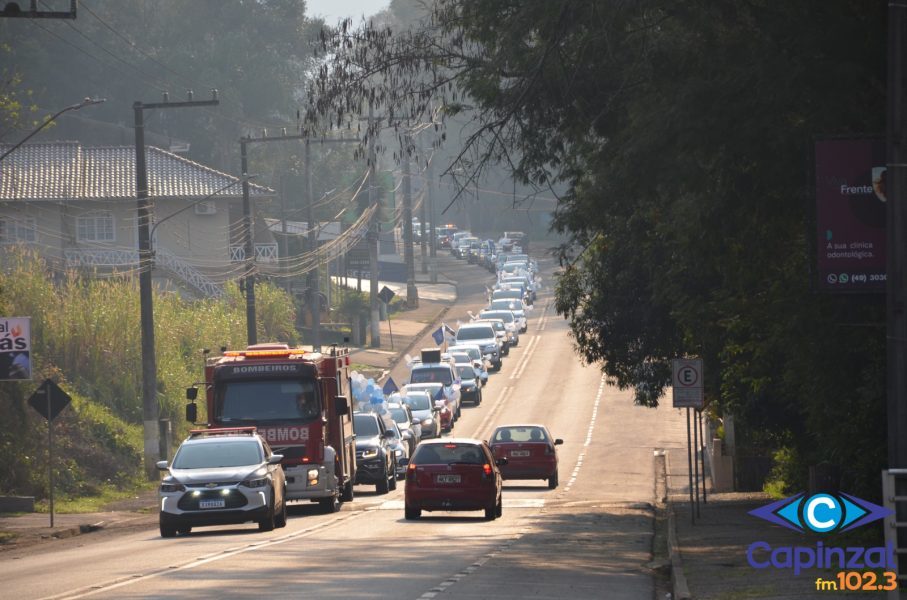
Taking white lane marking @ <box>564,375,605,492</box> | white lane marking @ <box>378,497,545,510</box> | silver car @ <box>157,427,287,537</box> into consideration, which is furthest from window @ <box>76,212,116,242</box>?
silver car @ <box>157,427,287,537</box>

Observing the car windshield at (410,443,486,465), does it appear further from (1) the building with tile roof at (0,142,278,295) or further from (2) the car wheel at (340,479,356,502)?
(1) the building with tile roof at (0,142,278,295)

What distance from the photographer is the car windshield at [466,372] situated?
212 ft

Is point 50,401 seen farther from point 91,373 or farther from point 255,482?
point 91,373

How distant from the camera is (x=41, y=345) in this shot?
4428cm

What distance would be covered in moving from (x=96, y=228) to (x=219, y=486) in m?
49.3

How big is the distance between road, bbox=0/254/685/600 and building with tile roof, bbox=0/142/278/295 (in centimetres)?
2976

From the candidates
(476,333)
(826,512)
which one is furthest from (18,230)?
(826,512)

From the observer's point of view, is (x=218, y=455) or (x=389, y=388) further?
(x=389, y=388)

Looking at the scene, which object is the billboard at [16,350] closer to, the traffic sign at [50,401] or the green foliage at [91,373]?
the traffic sign at [50,401]

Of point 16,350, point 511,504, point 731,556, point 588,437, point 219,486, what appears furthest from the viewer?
point 588,437

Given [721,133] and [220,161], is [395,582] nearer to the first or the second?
[721,133]

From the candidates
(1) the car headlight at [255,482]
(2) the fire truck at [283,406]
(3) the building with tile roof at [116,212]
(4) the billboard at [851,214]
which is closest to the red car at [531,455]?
(2) the fire truck at [283,406]

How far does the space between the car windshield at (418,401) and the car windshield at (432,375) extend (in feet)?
22.5

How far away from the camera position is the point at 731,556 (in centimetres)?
2072
